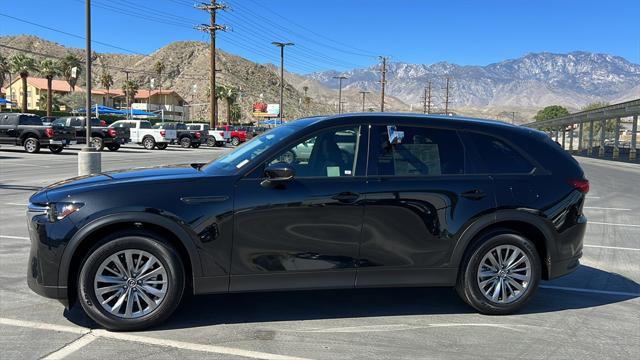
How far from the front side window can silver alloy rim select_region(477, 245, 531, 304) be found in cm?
152

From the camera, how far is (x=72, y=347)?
409 centimetres

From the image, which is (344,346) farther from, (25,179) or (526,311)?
(25,179)

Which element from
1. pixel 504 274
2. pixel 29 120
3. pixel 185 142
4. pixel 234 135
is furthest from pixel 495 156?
pixel 234 135

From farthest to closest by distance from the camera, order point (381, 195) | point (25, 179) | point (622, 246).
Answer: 1. point (25, 179)
2. point (622, 246)
3. point (381, 195)

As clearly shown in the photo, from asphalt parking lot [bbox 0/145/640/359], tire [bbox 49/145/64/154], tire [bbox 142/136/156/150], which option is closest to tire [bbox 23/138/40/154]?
tire [bbox 49/145/64/154]

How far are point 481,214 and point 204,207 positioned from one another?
7.80ft

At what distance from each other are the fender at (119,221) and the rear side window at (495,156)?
258cm

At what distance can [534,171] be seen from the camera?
5.14 meters

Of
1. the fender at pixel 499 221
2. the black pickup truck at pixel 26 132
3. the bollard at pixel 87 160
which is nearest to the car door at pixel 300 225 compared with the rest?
the fender at pixel 499 221

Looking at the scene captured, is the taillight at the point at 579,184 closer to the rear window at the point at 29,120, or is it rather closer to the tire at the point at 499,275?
the tire at the point at 499,275

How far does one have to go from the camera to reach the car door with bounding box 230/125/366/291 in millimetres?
4473

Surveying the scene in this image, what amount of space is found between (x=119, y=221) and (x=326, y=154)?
175 cm

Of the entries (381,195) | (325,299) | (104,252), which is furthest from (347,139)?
(104,252)

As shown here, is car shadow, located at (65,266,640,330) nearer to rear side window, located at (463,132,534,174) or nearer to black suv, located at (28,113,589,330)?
black suv, located at (28,113,589,330)
